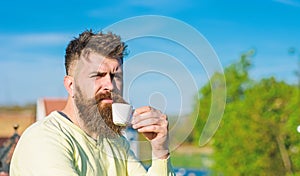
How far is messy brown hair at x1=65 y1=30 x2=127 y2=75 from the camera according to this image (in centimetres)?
195

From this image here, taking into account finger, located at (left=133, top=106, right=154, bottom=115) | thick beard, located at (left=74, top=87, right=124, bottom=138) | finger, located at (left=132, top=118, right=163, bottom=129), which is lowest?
finger, located at (left=132, top=118, right=163, bottom=129)

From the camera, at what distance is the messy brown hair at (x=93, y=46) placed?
1950mm

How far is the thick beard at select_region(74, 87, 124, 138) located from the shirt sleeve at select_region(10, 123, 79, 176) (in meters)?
0.12

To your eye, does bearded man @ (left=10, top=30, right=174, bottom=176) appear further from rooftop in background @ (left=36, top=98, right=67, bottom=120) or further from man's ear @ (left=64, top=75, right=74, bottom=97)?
rooftop in background @ (left=36, top=98, right=67, bottom=120)

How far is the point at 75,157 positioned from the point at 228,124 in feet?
22.2

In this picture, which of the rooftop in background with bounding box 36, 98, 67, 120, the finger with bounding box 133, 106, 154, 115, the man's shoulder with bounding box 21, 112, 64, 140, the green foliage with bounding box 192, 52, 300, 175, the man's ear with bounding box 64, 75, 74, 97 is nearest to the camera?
the finger with bounding box 133, 106, 154, 115

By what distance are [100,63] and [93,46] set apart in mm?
85

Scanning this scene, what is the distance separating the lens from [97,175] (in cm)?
205

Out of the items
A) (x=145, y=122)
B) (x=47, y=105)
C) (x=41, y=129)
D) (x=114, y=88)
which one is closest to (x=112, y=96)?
(x=114, y=88)

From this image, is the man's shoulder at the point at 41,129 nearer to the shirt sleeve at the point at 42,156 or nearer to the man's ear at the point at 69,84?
the shirt sleeve at the point at 42,156

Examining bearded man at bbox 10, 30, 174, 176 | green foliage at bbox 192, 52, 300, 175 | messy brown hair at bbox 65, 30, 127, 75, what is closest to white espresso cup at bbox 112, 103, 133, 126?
bearded man at bbox 10, 30, 174, 176

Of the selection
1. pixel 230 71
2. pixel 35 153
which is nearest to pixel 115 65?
pixel 35 153

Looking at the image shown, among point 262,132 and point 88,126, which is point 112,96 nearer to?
point 88,126

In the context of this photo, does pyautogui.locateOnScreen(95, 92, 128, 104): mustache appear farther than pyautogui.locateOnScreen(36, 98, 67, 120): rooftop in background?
No
